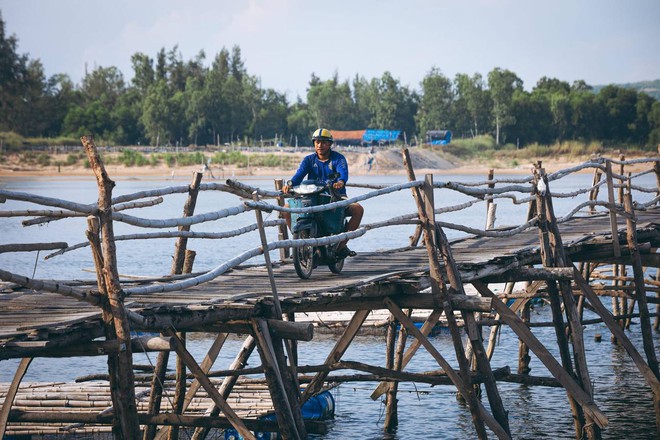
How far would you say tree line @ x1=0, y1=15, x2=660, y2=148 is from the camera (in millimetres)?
98062

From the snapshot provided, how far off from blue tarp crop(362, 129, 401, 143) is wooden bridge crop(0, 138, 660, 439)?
3298 inches

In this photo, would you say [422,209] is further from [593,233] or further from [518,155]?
[518,155]

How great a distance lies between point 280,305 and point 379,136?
91.2 meters

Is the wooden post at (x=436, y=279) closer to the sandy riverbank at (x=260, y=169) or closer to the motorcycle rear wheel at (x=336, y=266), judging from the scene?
the motorcycle rear wheel at (x=336, y=266)

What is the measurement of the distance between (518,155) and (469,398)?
8365 cm

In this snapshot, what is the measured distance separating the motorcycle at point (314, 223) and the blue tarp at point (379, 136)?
86.7m

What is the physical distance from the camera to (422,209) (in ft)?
30.4

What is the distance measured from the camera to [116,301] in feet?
21.9

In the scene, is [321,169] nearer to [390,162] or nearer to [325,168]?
[325,168]

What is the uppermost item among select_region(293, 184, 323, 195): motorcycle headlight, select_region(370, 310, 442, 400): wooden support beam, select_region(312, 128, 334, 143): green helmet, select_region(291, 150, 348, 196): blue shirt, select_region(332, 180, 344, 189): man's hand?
select_region(312, 128, 334, 143): green helmet

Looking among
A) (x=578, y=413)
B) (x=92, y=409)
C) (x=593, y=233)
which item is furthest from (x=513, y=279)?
(x=92, y=409)

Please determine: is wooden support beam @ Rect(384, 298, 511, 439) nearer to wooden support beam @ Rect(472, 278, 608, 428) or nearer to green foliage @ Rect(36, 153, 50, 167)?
wooden support beam @ Rect(472, 278, 608, 428)

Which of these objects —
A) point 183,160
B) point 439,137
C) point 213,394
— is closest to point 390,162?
point 439,137

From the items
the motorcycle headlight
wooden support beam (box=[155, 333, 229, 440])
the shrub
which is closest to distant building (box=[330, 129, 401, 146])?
the shrub
